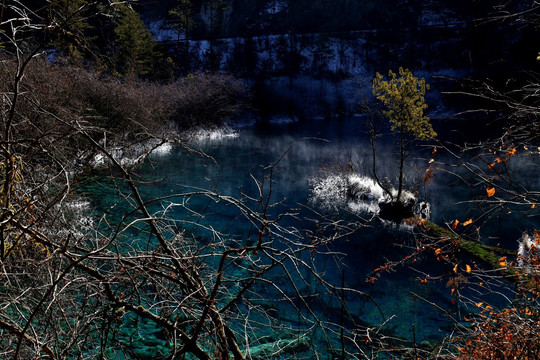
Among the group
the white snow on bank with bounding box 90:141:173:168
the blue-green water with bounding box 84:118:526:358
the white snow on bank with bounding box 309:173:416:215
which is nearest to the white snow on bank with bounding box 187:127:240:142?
the blue-green water with bounding box 84:118:526:358

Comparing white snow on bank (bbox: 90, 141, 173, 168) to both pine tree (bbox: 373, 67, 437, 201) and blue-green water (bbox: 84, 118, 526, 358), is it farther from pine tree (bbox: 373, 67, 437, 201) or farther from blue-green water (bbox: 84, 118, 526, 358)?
pine tree (bbox: 373, 67, 437, 201)

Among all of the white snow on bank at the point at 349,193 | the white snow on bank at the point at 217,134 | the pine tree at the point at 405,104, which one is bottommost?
the white snow on bank at the point at 217,134

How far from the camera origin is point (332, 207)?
1853 cm

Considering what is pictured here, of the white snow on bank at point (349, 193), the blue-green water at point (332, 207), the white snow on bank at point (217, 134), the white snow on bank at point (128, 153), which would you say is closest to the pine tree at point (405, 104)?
the white snow on bank at point (349, 193)

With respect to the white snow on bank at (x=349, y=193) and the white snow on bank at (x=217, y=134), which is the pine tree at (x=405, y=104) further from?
the white snow on bank at (x=217, y=134)

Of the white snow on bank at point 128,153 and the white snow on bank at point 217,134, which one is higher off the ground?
the white snow on bank at point 128,153

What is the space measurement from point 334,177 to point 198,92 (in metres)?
22.7

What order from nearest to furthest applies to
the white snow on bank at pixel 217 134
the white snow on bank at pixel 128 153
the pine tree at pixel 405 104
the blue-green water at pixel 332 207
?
the white snow on bank at pixel 128 153
the blue-green water at pixel 332 207
the pine tree at pixel 405 104
the white snow on bank at pixel 217 134

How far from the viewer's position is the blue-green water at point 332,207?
10.1 metres

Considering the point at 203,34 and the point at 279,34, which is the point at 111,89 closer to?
the point at 279,34

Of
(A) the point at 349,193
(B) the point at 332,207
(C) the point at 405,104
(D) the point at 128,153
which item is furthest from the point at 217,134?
(D) the point at 128,153

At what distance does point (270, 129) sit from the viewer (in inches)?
1874

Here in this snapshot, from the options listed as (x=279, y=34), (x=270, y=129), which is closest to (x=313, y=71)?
(x=279, y=34)

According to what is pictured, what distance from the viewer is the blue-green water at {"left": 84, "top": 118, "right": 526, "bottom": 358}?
10.1 metres
